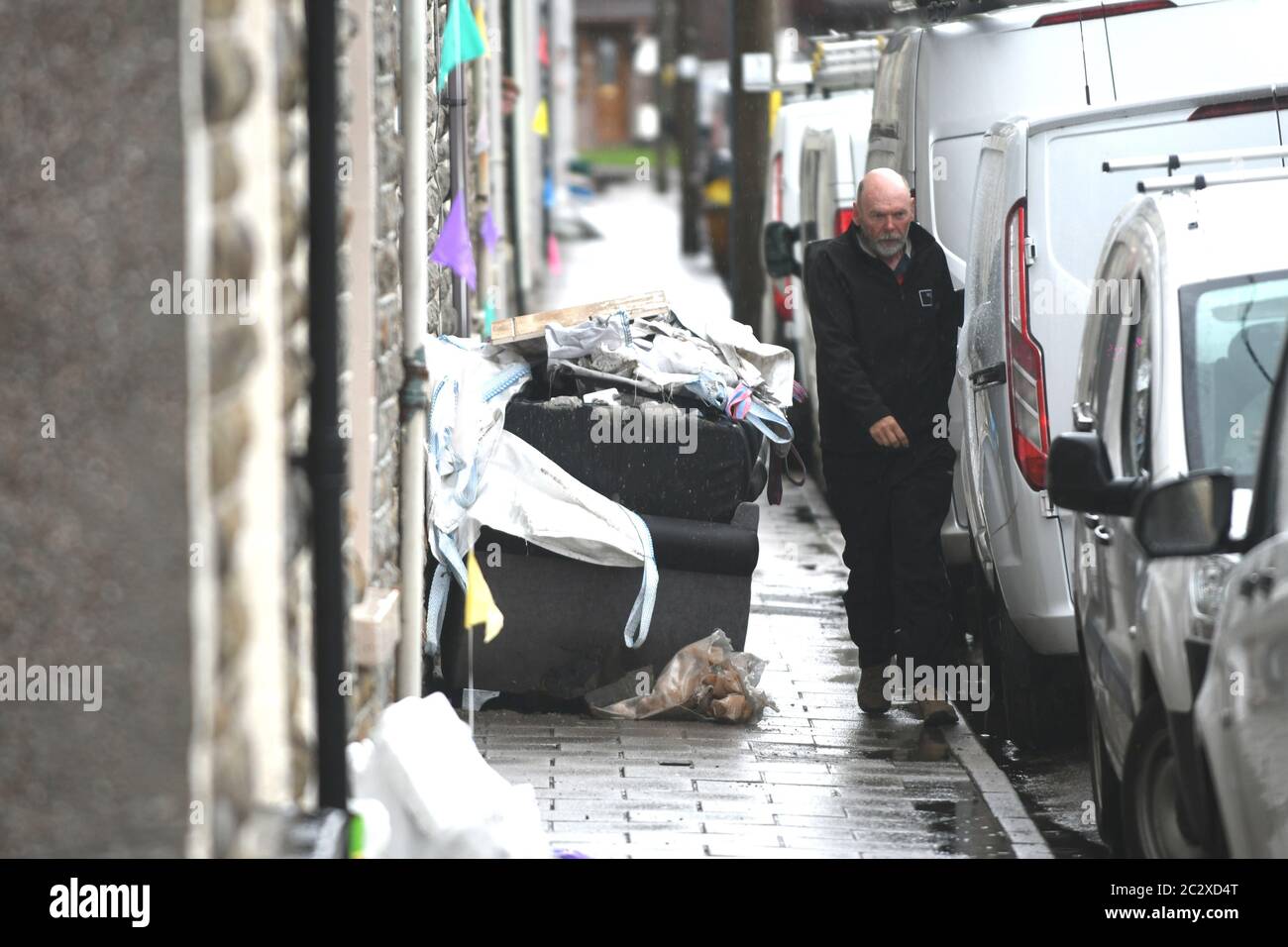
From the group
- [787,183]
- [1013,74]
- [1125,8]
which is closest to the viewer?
[1125,8]

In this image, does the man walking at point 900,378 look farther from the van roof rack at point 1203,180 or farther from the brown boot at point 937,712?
the van roof rack at point 1203,180

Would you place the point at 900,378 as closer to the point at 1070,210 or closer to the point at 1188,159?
the point at 1070,210

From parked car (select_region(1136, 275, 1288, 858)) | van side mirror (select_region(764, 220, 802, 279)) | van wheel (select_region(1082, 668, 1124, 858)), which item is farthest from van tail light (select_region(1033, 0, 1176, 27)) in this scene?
van side mirror (select_region(764, 220, 802, 279))

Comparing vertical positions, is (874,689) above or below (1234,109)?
below

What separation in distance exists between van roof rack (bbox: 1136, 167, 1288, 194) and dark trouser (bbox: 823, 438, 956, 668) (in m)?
1.96

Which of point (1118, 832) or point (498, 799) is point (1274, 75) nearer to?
point (1118, 832)

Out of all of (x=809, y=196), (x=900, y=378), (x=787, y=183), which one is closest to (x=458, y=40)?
(x=900, y=378)

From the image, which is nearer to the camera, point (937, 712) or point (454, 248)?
point (937, 712)

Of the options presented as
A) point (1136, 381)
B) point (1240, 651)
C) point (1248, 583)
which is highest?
point (1136, 381)

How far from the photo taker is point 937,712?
300 inches

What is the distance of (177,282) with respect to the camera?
301 centimetres

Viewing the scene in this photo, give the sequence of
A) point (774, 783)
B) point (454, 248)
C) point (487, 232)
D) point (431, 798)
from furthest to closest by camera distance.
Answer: point (487, 232) → point (454, 248) → point (774, 783) → point (431, 798)

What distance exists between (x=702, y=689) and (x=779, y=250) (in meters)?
6.87
